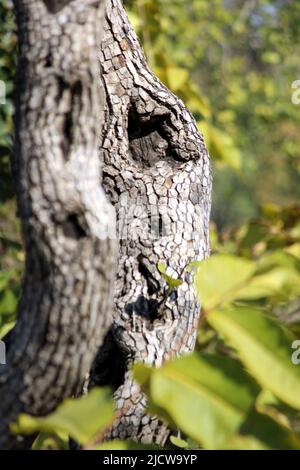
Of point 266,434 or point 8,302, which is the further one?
point 8,302

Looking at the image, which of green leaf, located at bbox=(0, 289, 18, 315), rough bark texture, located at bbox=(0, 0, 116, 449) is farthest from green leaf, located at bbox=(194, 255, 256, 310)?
green leaf, located at bbox=(0, 289, 18, 315)

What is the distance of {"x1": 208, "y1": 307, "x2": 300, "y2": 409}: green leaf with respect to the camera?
68 centimetres

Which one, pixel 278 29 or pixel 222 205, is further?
pixel 222 205

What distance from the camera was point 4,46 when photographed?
196cm

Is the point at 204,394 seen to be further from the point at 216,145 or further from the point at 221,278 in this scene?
the point at 216,145

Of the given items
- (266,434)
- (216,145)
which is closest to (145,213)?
(266,434)

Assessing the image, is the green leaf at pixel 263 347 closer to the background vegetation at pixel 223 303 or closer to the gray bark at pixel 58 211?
the background vegetation at pixel 223 303

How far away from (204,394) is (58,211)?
0.81ft

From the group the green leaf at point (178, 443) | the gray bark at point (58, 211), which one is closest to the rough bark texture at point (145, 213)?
the green leaf at point (178, 443)

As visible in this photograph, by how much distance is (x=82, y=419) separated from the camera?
618 millimetres

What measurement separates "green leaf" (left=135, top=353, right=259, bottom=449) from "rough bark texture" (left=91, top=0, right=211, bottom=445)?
29 centimetres

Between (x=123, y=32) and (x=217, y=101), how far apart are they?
4.52m

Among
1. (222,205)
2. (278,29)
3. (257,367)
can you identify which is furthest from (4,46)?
(222,205)

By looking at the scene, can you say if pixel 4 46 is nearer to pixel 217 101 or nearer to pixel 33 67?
pixel 33 67
